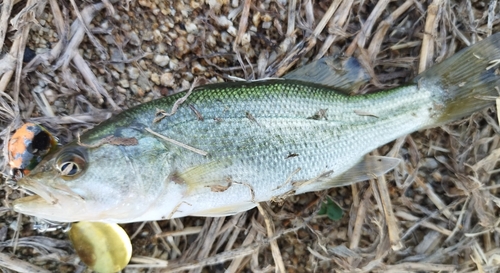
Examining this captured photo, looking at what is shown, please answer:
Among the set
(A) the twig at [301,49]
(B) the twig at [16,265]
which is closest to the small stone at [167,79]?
(A) the twig at [301,49]

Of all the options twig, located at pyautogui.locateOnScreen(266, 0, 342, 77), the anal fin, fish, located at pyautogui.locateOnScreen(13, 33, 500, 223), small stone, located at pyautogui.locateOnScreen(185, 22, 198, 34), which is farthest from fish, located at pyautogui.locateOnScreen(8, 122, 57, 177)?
twig, located at pyautogui.locateOnScreen(266, 0, 342, 77)

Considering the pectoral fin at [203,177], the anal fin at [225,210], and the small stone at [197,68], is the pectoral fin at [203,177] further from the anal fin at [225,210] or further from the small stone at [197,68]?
the small stone at [197,68]

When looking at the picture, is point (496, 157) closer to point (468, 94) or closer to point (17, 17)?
point (468, 94)

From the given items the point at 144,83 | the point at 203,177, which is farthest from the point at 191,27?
the point at 203,177

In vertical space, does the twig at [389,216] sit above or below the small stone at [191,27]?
below

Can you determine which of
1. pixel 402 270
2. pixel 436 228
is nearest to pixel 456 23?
pixel 436 228

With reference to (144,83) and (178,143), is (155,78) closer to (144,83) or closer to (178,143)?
(144,83)

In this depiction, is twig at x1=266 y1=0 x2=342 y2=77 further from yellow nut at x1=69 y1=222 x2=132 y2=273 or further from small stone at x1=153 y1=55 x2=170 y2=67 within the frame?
yellow nut at x1=69 y1=222 x2=132 y2=273
